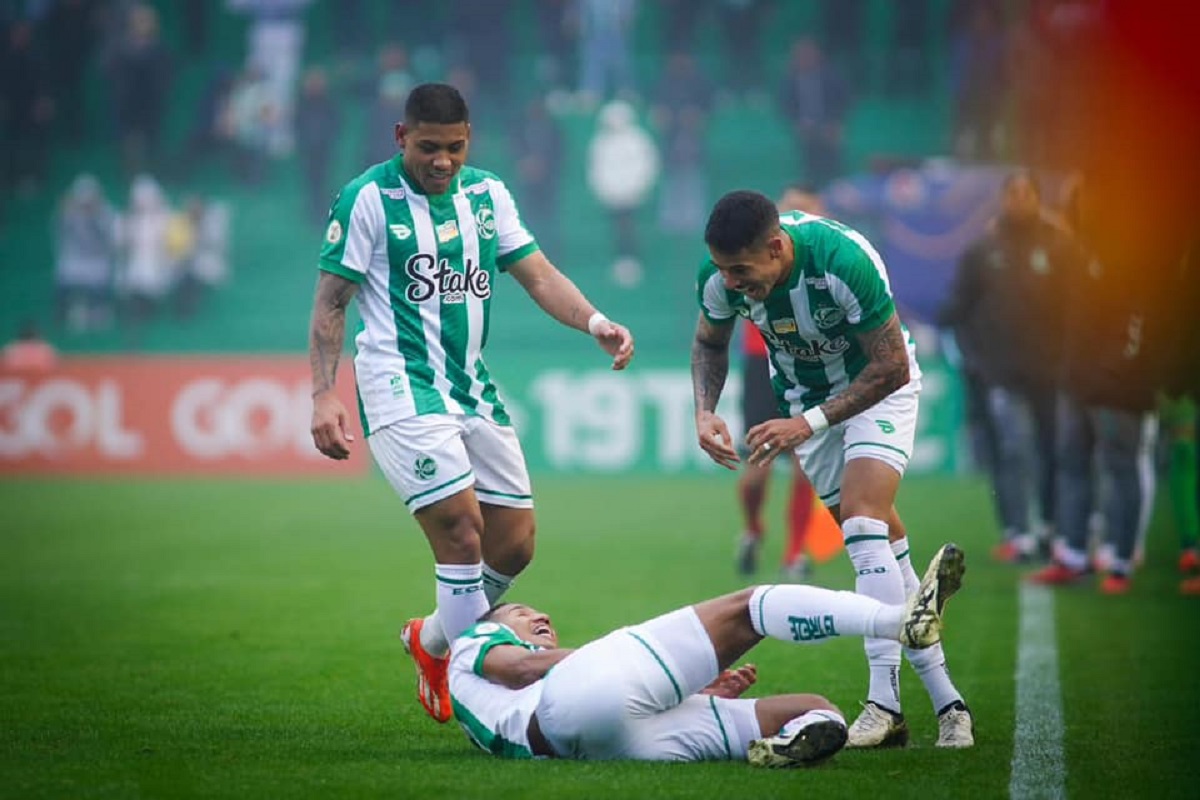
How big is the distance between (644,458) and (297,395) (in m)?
4.24

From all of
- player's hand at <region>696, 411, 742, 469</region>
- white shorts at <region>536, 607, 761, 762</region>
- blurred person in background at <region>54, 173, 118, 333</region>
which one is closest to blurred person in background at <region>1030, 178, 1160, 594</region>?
player's hand at <region>696, 411, 742, 469</region>

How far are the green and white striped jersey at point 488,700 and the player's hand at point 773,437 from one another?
1054 millimetres

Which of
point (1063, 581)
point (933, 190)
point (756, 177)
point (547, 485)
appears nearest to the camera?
point (1063, 581)

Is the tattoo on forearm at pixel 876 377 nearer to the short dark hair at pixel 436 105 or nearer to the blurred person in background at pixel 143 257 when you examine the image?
the short dark hair at pixel 436 105

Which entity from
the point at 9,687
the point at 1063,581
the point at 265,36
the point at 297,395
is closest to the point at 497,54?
the point at 265,36

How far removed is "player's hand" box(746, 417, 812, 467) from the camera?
6449 mm

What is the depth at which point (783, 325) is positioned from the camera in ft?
22.4

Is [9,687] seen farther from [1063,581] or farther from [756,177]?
[756,177]

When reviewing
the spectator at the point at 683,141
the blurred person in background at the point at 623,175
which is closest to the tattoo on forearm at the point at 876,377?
the blurred person in background at the point at 623,175

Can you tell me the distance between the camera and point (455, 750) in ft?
21.4

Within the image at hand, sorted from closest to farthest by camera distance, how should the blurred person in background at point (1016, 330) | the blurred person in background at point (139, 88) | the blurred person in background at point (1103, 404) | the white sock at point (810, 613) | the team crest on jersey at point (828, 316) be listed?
the white sock at point (810, 613), the team crest on jersey at point (828, 316), the blurred person in background at point (1103, 404), the blurred person in background at point (1016, 330), the blurred person in background at point (139, 88)

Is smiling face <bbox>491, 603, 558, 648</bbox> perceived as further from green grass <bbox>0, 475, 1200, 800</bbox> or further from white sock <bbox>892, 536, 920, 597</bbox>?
white sock <bbox>892, 536, 920, 597</bbox>

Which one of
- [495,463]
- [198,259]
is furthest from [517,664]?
[198,259]

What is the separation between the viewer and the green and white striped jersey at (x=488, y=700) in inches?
242
